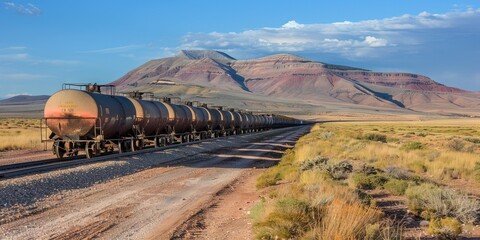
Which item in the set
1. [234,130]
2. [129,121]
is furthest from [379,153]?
[234,130]

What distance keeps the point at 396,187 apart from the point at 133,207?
7315 millimetres

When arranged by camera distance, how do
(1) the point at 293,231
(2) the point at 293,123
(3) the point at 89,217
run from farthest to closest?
1. (2) the point at 293,123
2. (3) the point at 89,217
3. (1) the point at 293,231

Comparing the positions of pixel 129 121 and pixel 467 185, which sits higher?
pixel 129 121

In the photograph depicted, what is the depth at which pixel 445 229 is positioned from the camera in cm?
890

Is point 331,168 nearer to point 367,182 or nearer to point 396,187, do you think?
point 367,182

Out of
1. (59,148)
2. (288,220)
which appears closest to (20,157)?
(59,148)

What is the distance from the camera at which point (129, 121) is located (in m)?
25.4

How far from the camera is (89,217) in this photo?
1076cm

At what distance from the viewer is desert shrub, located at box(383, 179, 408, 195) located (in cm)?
1378

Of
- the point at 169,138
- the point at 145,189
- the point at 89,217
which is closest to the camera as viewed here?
the point at 89,217

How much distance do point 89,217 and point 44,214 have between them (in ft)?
3.87

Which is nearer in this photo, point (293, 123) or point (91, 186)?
point (91, 186)

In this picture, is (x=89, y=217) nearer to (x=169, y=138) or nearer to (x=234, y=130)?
(x=169, y=138)

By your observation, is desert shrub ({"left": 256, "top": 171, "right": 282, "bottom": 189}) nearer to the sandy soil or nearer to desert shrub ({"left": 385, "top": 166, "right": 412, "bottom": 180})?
desert shrub ({"left": 385, "top": 166, "right": 412, "bottom": 180})
